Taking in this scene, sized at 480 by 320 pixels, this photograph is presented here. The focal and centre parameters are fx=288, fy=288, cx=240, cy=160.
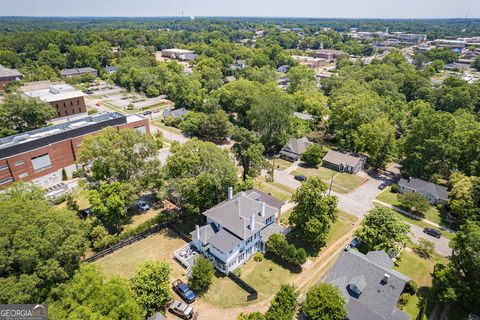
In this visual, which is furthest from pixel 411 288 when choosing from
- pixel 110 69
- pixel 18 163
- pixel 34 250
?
pixel 110 69

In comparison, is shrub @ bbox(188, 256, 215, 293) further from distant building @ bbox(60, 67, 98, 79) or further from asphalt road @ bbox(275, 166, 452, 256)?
distant building @ bbox(60, 67, 98, 79)

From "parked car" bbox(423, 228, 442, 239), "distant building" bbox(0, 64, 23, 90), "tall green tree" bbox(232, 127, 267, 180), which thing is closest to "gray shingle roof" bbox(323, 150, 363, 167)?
"tall green tree" bbox(232, 127, 267, 180)

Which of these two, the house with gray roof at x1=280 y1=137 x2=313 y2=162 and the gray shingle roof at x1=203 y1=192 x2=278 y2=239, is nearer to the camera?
the gray shingle roof at x1=203 y1=192 x2=278 y2=239

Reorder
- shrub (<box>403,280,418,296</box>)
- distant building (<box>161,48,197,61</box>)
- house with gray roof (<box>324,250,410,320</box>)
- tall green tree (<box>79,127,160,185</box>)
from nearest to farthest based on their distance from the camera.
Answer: house with gray roof (<box>324,250,410,320</box>), shrub (<box>403,280,418,296</box>), tall green tree (<box>79,127,160,185</box>), distant building (<box>161,48,197,61</box>)

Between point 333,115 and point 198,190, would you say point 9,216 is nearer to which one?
point 198,190

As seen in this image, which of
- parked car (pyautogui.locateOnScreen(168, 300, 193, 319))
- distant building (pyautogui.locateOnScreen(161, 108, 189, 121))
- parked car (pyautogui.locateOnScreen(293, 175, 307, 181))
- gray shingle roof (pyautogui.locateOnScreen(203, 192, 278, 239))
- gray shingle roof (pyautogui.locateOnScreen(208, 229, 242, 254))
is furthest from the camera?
distant building (pyautogui.locateOnScreen(161, 108, 189, 121))

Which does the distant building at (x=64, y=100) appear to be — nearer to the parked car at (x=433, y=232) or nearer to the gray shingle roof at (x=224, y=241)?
the gray shingle roof at (x=224, y=241)

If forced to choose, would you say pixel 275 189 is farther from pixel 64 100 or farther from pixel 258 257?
pixel 64 100
